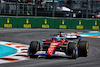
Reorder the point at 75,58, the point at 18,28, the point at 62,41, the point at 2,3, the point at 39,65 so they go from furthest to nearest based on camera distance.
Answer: the point at 2,3
the point at 18,28
the point at 62,41
the point at 75,58
the point at 39,65

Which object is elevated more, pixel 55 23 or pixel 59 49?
pixel 59 49

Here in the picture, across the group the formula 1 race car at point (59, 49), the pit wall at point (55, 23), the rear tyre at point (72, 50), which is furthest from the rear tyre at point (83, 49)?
the pit wall at point (55, 23)

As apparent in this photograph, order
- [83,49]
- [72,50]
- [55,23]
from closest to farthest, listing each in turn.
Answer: [72,50] → [83,49] → [55,23]

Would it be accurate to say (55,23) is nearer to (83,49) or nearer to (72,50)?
(83,49)

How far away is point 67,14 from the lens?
57.2m

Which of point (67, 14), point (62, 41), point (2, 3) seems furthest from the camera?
point (2, 3)

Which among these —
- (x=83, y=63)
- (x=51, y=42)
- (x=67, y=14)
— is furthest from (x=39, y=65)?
(x=67, y=14)

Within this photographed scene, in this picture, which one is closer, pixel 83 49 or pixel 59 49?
pixel 59 49

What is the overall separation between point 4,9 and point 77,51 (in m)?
49.8

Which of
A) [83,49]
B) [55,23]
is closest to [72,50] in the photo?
[83,49]

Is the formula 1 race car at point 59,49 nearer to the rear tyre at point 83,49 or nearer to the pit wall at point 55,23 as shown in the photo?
the rear tyre at point 83,49

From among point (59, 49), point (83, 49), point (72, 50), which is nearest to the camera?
point (72, 50)

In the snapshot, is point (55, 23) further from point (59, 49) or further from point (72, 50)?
point (72, 50)

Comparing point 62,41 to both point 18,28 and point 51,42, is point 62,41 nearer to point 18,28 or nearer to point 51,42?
point 51,42
